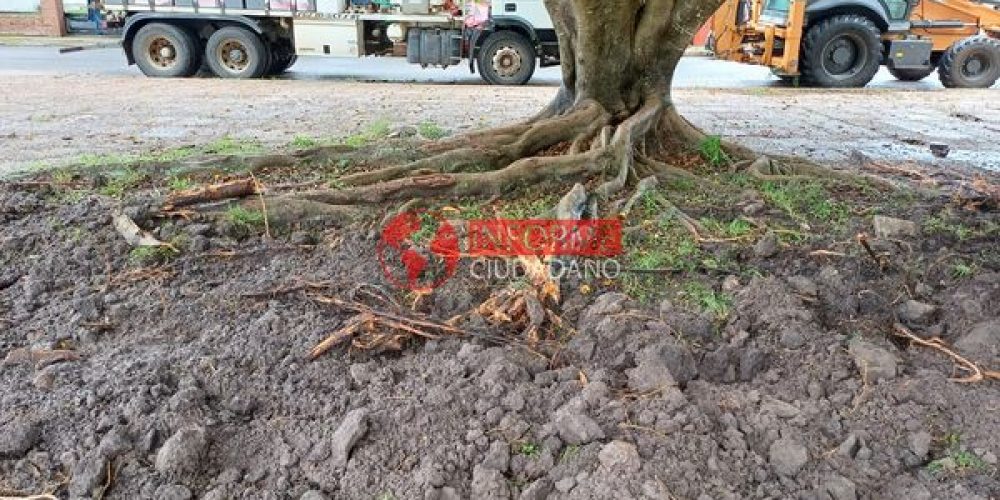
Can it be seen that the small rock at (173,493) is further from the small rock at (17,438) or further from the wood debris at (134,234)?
the wood debris at (134,234)

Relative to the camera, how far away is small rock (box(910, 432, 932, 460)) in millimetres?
2467

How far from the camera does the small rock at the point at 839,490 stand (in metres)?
2.29

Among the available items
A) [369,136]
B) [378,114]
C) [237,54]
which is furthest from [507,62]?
[369,136]

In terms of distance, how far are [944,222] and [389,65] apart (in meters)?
15.6

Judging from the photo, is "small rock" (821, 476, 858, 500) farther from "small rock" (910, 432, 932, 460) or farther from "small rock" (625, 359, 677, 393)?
"small rock" (625, 359, 677, 393)

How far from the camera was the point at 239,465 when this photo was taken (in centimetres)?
248

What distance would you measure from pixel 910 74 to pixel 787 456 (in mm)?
15922

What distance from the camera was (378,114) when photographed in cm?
1018

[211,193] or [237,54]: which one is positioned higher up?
[237,54]

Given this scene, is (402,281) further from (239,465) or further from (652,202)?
(652,202)

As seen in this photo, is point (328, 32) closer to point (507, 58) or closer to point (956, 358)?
point (507, 58)

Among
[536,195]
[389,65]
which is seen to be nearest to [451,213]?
[536,195]

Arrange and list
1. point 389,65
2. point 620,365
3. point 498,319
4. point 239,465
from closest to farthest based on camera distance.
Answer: point 239,465 → point 620,365 → point 498,319 → point 389,65

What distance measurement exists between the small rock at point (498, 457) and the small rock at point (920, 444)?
129 centimetres
